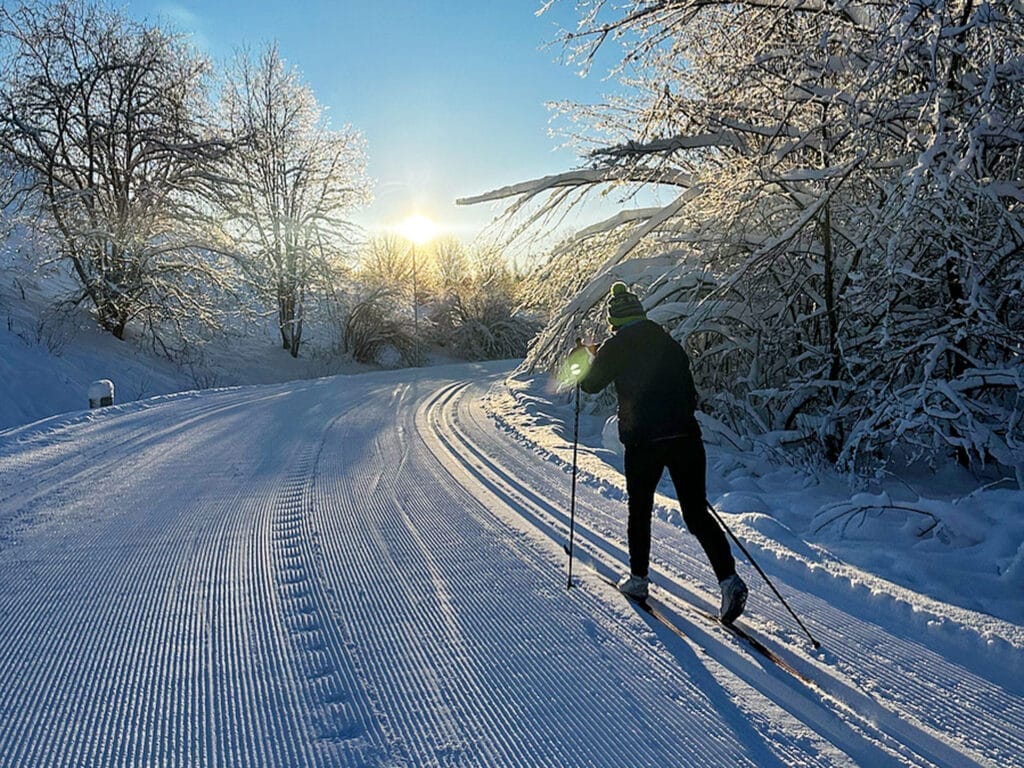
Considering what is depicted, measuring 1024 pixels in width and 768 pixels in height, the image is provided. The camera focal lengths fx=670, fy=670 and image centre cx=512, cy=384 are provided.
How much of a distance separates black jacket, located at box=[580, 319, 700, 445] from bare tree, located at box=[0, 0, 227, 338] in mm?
19155

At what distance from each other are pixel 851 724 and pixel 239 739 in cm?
239

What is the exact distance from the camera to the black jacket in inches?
149

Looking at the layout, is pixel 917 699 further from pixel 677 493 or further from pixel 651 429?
pixel 651 429

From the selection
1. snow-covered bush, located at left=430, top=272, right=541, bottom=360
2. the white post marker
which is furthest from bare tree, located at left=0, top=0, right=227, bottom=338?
snow-covered bush, located at left=430, top=272, right=541, bottom=360

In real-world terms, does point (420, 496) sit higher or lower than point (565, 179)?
lower

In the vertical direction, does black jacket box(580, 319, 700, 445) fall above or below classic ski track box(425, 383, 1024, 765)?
above

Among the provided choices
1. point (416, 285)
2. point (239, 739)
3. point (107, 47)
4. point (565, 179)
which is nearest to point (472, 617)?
point (239, 739)

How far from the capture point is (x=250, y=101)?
26938 mm

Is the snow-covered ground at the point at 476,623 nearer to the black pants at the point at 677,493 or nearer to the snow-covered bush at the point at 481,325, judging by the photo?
the black pants at the point at 677,493

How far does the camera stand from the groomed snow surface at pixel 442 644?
2568mm

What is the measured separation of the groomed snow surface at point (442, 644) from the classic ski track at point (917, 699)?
11 mm

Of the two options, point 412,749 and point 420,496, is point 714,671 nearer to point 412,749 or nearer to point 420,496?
point 412,749

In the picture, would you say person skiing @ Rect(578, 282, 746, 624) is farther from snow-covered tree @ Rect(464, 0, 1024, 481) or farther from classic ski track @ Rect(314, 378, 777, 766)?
snow-covered tree @ Rect(464, 0, 1024, 481)

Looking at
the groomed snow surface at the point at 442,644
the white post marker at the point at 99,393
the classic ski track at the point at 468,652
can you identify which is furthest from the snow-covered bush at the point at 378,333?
the classic ski track at the point at 468,652
